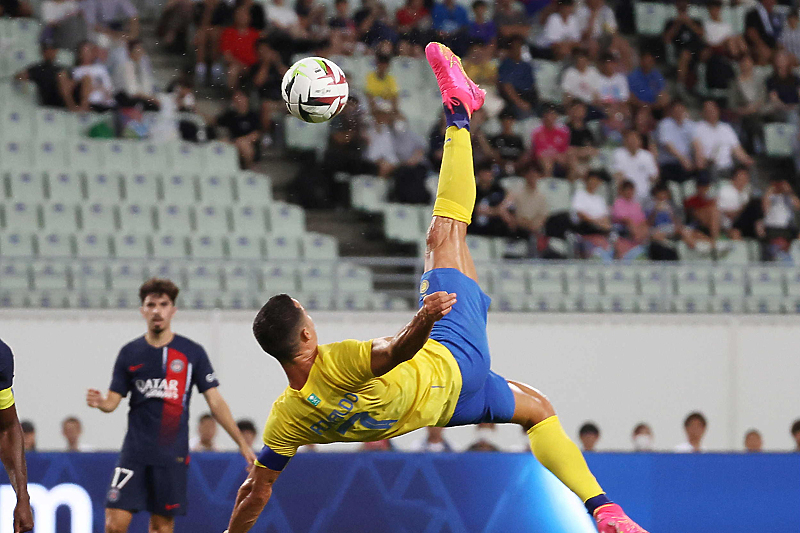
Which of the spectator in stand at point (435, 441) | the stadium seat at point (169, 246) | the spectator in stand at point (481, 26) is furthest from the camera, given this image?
the spectator in stand at point (481, 26)

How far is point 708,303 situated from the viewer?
465 inches

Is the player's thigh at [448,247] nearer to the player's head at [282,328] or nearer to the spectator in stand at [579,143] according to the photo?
the player's head at [282,328]

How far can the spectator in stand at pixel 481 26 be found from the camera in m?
14.0

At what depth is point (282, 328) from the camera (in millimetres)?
5055

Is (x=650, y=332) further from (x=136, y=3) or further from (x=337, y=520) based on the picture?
(x=136, y=3)

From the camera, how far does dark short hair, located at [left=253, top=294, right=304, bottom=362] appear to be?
5.05 meters

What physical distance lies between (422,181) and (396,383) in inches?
290

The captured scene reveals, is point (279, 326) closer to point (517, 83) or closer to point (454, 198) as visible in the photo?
point (454, 198)

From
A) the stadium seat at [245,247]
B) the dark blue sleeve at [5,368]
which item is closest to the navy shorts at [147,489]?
the dark blue sleeve at [5,368]

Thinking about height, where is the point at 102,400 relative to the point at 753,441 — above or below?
above

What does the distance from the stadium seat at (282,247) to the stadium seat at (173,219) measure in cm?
90

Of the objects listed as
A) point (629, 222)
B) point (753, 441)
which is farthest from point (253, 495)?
point (629, 222)

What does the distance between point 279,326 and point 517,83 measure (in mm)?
9328

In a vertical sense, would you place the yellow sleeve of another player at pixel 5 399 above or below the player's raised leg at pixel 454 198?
below
